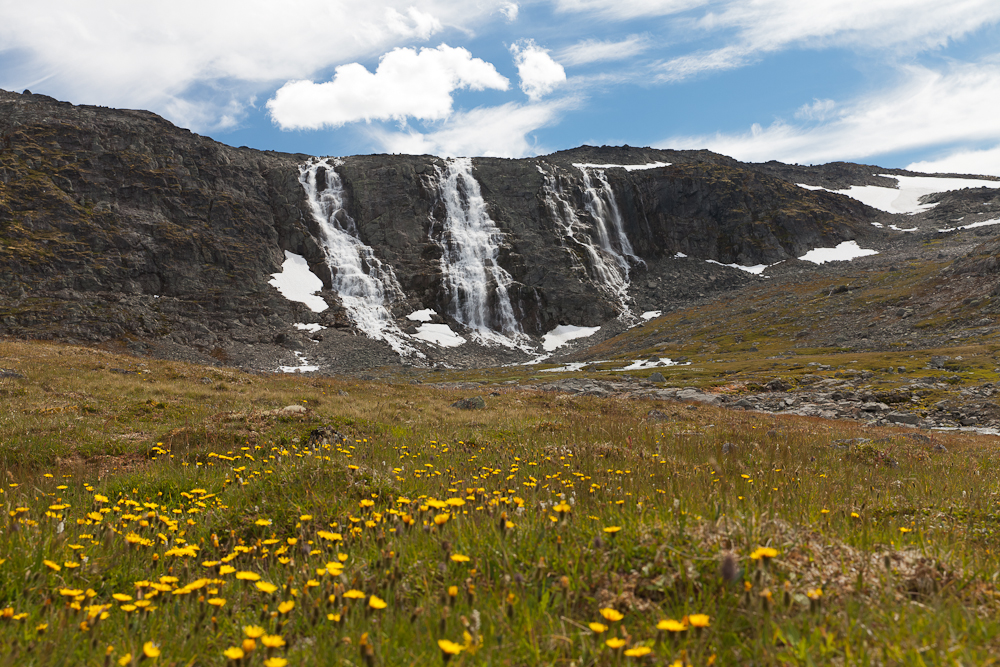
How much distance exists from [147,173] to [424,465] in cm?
11288

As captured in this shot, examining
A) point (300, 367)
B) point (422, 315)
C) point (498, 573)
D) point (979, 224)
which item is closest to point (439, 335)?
point (422, 315)

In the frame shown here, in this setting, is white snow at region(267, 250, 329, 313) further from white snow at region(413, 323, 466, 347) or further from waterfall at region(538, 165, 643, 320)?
waterfall at region(538, 165, 643, 320)

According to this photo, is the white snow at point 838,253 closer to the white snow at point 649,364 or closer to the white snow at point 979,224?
the white snow at point 979,224

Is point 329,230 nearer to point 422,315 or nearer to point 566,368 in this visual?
point 422,315

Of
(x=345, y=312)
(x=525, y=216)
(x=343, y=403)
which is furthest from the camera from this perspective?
(x=525, y=216)

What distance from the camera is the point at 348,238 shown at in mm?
106312

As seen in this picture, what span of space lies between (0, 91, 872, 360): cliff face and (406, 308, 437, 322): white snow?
168cm

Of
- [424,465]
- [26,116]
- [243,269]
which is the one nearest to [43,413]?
[424,465]

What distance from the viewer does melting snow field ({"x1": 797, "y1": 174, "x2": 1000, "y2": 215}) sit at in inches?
5984

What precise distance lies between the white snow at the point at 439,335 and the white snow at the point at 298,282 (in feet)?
59.2

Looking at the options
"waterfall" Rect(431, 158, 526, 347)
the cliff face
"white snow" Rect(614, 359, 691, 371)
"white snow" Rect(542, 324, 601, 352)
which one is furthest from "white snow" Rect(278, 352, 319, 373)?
"white snow" Rect(542, 324, 601, 352)

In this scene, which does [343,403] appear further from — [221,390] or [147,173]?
[147,173]

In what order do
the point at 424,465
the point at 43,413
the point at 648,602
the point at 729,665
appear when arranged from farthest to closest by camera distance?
1. the point at 43,413
2. the point at 424,465
3. the point at 648,602
4. the point at 729,665

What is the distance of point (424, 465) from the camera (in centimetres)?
757
